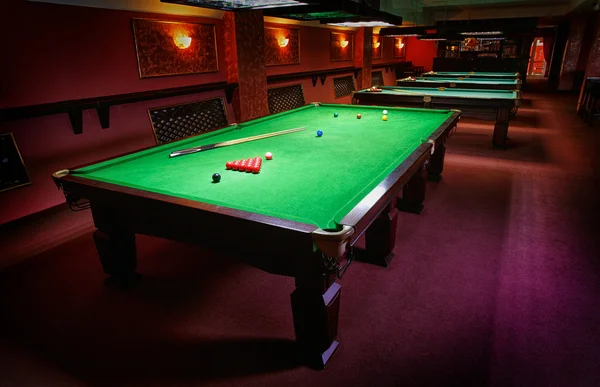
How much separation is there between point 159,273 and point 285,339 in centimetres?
108

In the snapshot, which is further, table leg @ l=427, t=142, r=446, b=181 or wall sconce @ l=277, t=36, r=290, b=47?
wall sconce @ l=277, t=36, r=290, b=47

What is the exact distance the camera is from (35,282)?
93.4 inches

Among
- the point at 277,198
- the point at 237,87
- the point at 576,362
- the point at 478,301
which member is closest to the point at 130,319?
the point at 277,198

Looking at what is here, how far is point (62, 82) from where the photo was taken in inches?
133

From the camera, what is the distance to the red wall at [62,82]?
3.05m

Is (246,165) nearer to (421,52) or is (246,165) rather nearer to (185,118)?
(185,118)

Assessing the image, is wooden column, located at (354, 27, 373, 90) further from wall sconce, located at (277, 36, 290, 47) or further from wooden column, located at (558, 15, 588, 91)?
wooden column, located at (558, 15, 588, 91)

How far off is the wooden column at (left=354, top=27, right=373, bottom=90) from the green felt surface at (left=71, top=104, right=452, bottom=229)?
6219mm

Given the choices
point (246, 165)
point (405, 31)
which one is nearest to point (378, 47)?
point (405, 31)

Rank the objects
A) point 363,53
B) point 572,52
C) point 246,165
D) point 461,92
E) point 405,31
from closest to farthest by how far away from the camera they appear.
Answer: point 246,165 → point 461,92 → point 405,31 → point 363,53 → point 572,52

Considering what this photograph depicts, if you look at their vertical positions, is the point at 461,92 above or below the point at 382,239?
above

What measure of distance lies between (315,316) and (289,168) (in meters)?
0.86

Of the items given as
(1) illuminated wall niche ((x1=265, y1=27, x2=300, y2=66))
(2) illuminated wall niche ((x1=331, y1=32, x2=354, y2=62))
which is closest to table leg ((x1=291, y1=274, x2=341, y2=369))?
(1) illuminated wall niche ((x1=265, y1=27, x2=300, y2=66))

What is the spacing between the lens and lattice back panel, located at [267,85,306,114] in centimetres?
590
